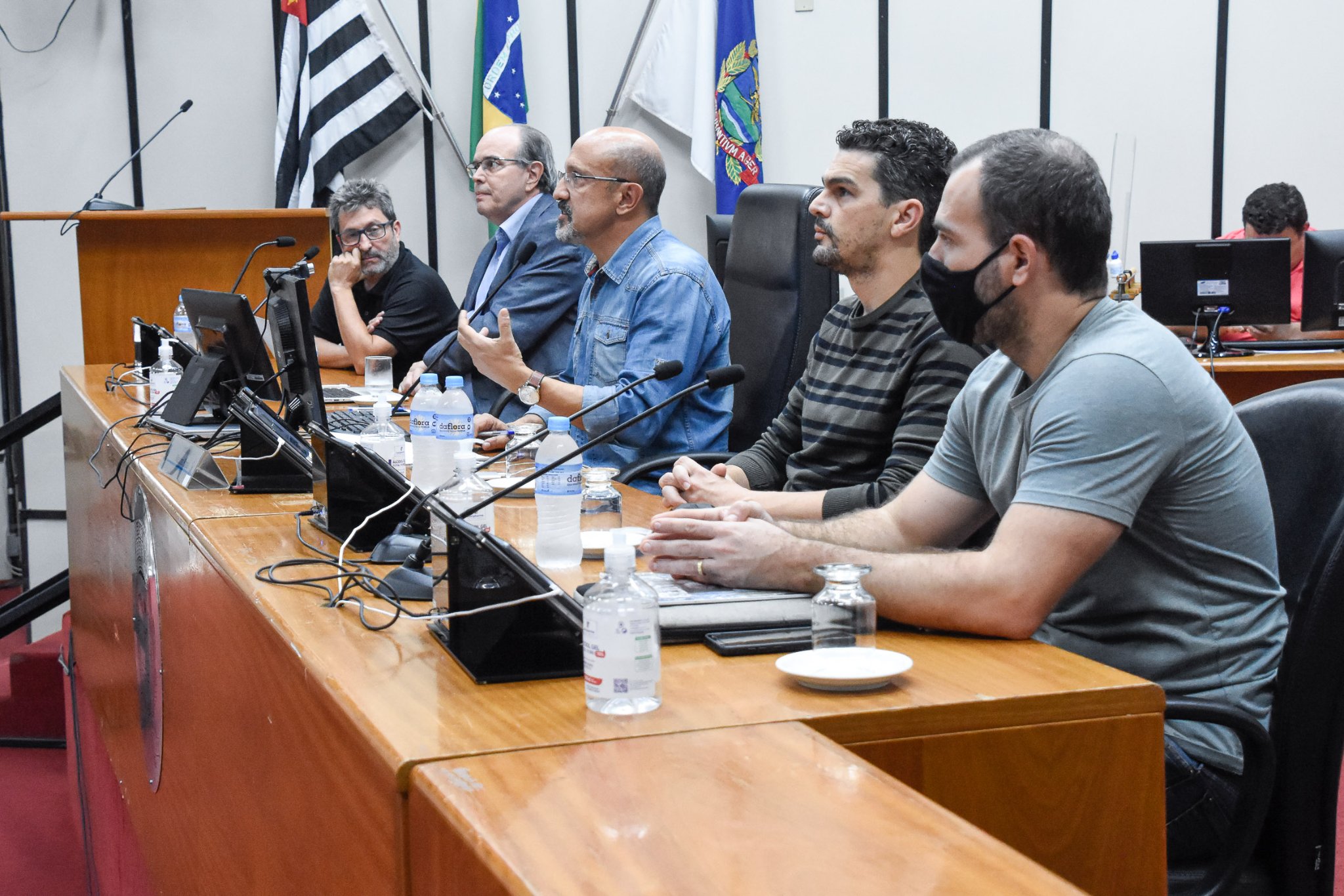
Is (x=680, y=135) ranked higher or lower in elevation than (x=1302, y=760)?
higher

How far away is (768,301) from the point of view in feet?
9.63

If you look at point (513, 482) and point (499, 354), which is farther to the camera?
point (499, 354)

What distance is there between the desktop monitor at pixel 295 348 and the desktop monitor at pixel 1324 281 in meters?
3.62

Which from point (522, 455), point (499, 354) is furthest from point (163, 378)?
point (522, 455)

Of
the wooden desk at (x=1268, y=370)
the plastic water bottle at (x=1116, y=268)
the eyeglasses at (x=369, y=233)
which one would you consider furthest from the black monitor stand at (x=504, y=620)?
the plastic water bottle at (x=1116, y=268)

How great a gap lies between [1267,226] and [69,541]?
463 cm

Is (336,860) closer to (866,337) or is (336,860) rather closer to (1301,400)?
(1301,400)

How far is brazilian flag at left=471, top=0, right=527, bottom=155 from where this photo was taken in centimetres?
544

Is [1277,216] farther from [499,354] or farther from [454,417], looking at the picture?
[454,417]

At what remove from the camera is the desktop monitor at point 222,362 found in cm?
263

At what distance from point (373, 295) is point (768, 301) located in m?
1.87

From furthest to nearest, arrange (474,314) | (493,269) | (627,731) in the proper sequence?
(493,269)
(474,314)
(627,731)

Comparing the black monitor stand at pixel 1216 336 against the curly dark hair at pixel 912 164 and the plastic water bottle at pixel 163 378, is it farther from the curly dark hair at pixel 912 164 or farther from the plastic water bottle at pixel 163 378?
the plastic water bottle at pixel 163 378

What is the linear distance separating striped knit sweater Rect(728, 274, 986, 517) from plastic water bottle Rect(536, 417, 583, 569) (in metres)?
0.65
